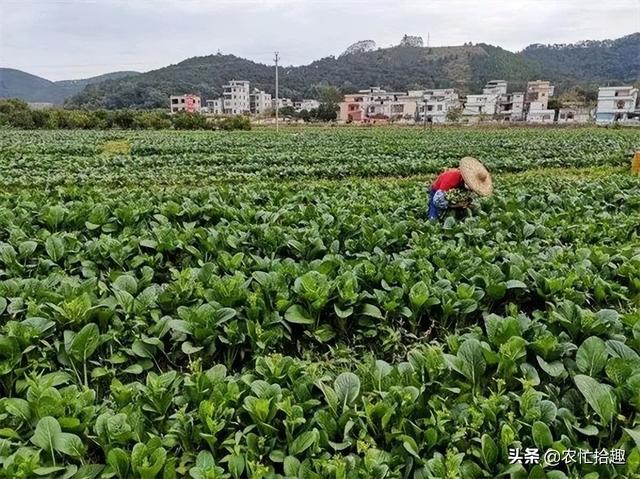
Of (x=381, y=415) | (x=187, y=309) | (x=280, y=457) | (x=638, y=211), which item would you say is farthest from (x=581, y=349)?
(x=638, y=211)

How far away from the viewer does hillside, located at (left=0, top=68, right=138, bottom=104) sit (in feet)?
571

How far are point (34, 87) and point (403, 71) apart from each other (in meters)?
132

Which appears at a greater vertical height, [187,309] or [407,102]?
[407,102]

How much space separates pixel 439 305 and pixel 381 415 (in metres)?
1.74

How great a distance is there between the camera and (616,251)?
210 inches

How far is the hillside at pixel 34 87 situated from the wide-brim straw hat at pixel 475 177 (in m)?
184

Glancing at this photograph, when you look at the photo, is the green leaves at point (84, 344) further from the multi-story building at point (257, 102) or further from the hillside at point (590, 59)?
the hillside at point (590, 59)

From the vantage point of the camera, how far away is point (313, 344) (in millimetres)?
4031

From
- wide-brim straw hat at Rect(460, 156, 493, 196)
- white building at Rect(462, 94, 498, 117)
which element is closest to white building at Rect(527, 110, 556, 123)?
white building at Rect(462, 94, 498, 117)

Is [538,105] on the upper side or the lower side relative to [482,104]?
lower

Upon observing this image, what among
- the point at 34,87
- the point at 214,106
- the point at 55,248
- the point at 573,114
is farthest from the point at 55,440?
the point at 34,87

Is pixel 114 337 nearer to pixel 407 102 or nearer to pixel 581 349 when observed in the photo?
pixel 581 349

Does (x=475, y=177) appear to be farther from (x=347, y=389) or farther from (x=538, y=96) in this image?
(x=538, y=96)

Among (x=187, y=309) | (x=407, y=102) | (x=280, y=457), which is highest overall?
(x=407, y=102)
